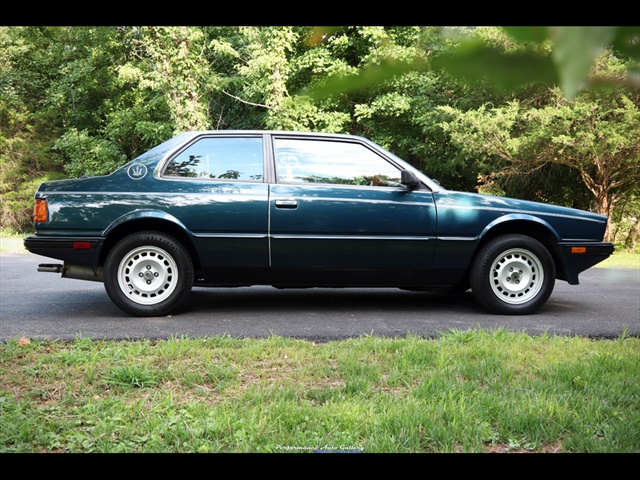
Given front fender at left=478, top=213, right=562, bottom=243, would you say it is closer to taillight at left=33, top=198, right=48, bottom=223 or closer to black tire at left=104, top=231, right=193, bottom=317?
black tire at left=104, top=231, right=193, bottom=317

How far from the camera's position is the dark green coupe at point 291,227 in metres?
4.72

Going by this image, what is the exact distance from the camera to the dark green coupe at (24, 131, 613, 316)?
472 cm

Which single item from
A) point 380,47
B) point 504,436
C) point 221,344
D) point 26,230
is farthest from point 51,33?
point 26,230

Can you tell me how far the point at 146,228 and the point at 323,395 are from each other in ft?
8.87


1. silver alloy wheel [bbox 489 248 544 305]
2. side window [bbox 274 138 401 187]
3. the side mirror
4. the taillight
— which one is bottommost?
silver alloy wheel [bbox 489 248 544 305]

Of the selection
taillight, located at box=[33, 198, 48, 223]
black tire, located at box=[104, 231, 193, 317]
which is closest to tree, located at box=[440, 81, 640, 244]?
black tire, located at box=[104, 231, 193, 317]

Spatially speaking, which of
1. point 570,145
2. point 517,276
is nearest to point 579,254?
point 517,276

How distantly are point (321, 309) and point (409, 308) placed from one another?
85cm

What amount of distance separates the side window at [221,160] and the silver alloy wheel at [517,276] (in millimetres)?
2288

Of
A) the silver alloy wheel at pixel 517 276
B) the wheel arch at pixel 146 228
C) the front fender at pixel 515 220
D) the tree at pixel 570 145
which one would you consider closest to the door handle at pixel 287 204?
the wheel arch at pixel 146 228

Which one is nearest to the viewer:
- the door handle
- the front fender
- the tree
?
the tree

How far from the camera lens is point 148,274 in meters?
4.79

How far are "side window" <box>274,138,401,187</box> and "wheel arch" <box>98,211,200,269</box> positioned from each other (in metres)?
0.99

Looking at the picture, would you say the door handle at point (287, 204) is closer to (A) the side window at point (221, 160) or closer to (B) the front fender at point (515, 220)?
(A) the side window at point (221, 160)
